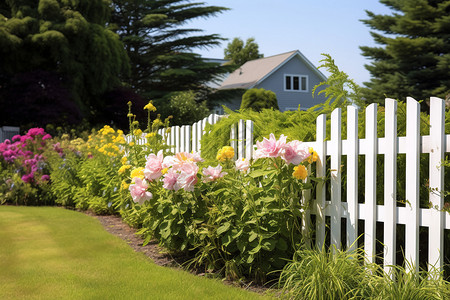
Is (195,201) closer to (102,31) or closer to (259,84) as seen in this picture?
(102,31)

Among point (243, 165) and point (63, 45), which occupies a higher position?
point (63, 45)

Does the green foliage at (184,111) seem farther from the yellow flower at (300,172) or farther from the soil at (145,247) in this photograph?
the yellow flower at (300,172)

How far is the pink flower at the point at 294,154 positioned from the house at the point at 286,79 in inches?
1044

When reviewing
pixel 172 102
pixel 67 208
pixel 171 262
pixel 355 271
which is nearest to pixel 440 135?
pixel 355 271

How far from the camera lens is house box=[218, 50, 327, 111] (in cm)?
3020

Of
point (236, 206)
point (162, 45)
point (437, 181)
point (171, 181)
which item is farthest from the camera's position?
point (162, 45)

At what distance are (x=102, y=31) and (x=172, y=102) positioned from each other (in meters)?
6.31

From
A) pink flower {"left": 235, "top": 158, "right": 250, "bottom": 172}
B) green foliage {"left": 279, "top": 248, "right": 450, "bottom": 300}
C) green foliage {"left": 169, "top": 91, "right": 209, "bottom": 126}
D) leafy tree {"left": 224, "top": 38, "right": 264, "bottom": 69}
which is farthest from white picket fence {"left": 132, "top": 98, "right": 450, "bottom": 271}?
leafy tree {"left": 224, "top": 38, "right": 264, "bottom": 69}

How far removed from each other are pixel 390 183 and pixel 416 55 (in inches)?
865

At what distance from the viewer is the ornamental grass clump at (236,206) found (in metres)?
3.55

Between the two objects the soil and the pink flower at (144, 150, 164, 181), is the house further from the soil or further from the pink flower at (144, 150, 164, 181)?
the pink flower at (144, 150, 164, 181)

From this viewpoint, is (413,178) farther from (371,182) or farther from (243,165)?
(243,165)

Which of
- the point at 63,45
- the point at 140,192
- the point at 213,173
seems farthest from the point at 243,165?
the point at 63,45

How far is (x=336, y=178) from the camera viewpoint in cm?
356
